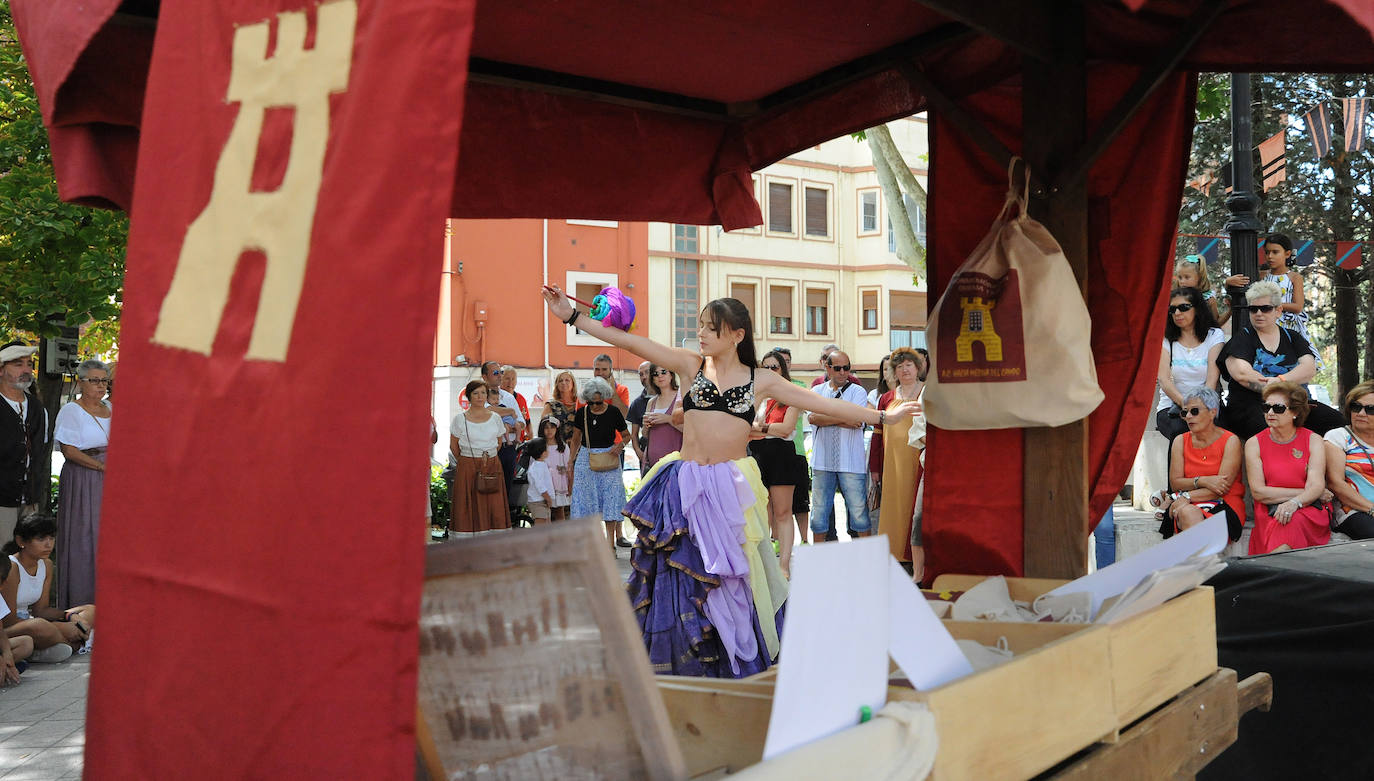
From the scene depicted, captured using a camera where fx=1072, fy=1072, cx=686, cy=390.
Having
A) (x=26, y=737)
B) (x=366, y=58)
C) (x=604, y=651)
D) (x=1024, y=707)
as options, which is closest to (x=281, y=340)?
(x=366, y=58)

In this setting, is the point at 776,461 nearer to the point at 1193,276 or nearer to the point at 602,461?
the point at 602,461

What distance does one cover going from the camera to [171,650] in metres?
1.34

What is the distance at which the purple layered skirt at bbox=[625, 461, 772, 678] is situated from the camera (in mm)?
4691

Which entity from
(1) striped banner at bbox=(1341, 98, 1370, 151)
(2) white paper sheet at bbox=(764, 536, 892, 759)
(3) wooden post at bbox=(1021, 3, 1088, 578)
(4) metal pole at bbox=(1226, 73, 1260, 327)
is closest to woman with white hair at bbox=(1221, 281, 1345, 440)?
(4) metal pole at bbox=(1226, 73, 1260, 327)

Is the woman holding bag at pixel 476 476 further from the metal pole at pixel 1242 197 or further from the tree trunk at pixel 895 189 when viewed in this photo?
the metal pole at pixel 1242 197

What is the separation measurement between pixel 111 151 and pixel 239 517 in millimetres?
1564

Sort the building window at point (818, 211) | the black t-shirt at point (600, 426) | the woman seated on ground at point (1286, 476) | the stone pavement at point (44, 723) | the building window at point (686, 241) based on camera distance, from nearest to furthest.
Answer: the stone pavement at point (44, 723), the woman seated on ground at point (1286, 476), the black t-shirt at point (600, 426), the building window at point (686, 241), the building window at point (818, 211)

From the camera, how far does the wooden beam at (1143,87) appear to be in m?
2.96

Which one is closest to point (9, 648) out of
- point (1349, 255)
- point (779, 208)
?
point (1349, 255)

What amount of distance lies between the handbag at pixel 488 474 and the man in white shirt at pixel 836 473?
306 centimetres

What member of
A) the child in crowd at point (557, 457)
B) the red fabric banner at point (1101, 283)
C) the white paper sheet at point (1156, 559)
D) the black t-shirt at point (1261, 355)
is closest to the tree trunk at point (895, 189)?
the child in crowd at point (557, 457)

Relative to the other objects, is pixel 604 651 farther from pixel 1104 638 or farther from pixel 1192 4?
pixel 1192 4

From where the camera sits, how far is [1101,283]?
3594 millimetres

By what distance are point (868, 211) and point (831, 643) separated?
3296 cm
